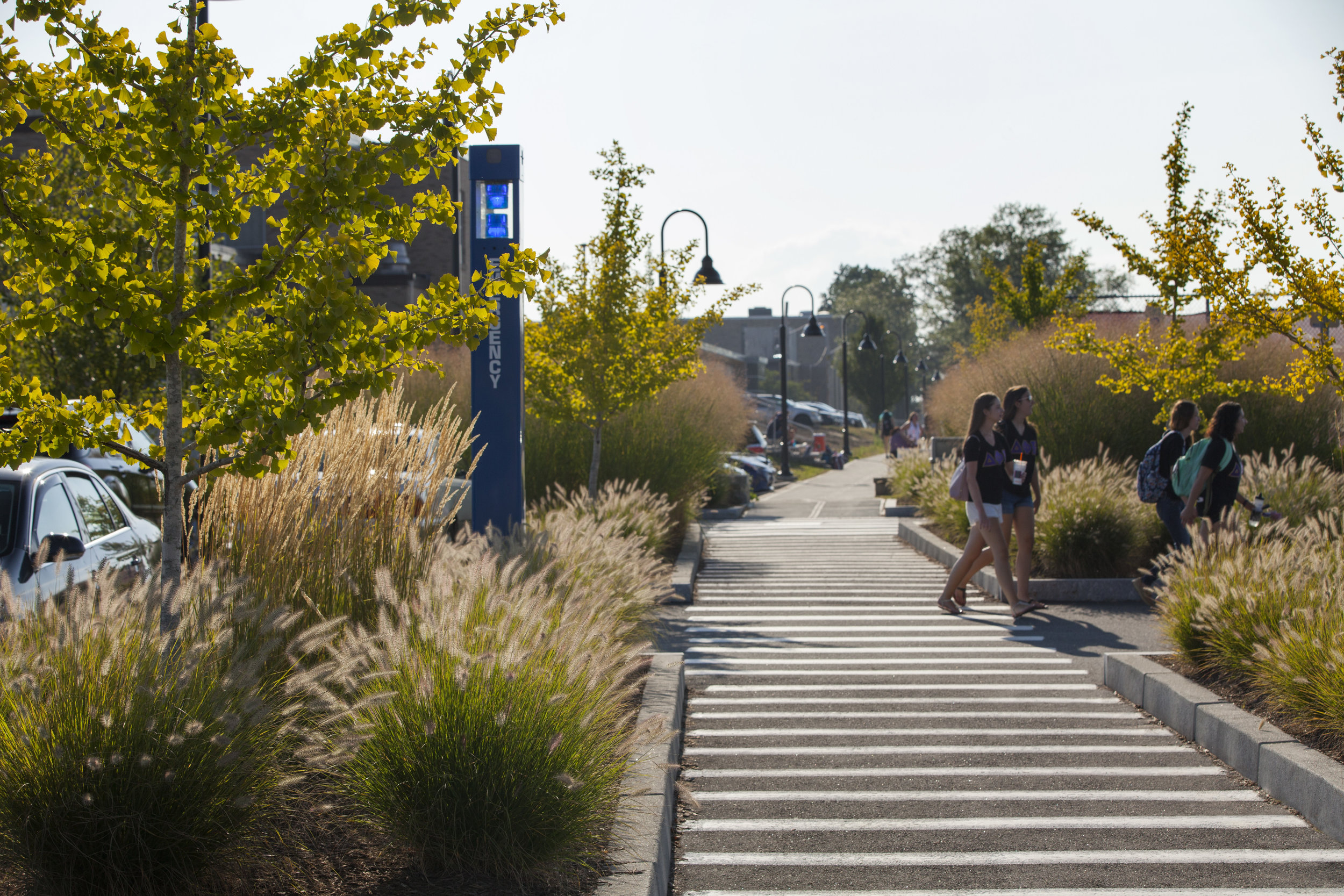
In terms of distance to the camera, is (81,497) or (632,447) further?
(632,447)

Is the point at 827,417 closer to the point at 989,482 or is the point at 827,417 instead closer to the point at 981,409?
the point at 989,482

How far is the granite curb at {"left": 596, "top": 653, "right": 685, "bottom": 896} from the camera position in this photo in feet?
11.4

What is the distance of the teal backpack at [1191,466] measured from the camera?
861 centimetres

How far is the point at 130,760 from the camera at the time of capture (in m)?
2.97

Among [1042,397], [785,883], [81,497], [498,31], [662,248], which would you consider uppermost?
[662,248]

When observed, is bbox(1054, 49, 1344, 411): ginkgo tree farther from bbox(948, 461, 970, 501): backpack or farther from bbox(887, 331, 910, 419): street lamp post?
bbox(887, 331, 910, 419): street lamp post

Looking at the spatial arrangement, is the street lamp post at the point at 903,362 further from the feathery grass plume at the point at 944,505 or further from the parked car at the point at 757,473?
the feathery grass plume at the point at 944,505

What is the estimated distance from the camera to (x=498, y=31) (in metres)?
4.80

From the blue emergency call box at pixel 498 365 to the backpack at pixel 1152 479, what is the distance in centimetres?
516

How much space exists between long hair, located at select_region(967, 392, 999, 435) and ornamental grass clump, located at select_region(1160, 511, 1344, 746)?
192 cm

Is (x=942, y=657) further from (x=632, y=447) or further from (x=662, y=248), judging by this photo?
(x=662, y=248)

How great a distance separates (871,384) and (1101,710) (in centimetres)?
6914

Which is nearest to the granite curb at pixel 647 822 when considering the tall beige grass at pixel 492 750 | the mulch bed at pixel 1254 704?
the tall beige grass at pixel 492 750

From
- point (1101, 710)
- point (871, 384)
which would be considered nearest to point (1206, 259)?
point (1101, 710)
